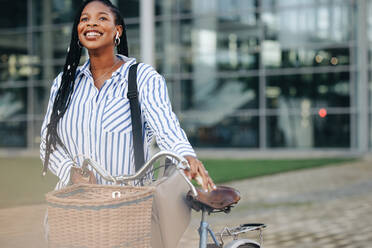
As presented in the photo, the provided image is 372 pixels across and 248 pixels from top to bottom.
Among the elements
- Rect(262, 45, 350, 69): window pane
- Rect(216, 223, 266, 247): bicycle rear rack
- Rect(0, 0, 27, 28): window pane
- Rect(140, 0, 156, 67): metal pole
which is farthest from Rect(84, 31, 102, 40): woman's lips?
Rect(0, 0, 27, 28): window pane

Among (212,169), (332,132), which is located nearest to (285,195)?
(212,169)

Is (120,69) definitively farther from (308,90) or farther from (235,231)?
(308,90)

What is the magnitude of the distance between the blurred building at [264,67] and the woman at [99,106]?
62.8ft

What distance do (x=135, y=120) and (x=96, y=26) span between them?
43 centimetres

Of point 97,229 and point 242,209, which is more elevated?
point 97,229

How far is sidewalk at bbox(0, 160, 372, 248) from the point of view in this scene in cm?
639

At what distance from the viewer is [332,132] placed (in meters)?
21.0

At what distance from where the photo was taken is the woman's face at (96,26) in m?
2.49

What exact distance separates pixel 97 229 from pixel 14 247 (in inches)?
158

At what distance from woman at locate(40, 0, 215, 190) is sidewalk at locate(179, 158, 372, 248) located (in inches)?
146

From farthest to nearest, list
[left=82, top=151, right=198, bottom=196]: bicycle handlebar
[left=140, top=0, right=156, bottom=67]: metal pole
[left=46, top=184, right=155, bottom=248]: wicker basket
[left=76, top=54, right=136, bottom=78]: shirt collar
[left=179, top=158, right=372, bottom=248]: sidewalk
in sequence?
[left=140, top=0, right=156, bottom=67]: metal pole → [left=179, top=158, right=372, bottom=248]: sidewalk → [left=76, top=54, right=136, bottom=78]: shirt collar → [left=82, top=151, right=198, bottom=196]: bicycle handlebar → [left=46, top=184, right=155, bottom=248]: wicker basket

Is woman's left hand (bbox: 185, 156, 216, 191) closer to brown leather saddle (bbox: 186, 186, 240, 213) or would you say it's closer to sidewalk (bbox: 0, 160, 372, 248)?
brown leather saddle (bbox: 186, 186, 240, 213)

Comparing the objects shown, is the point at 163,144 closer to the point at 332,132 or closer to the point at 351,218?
Result: the point at 351,218

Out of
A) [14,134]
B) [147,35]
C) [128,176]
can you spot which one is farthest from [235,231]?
[14,134]
